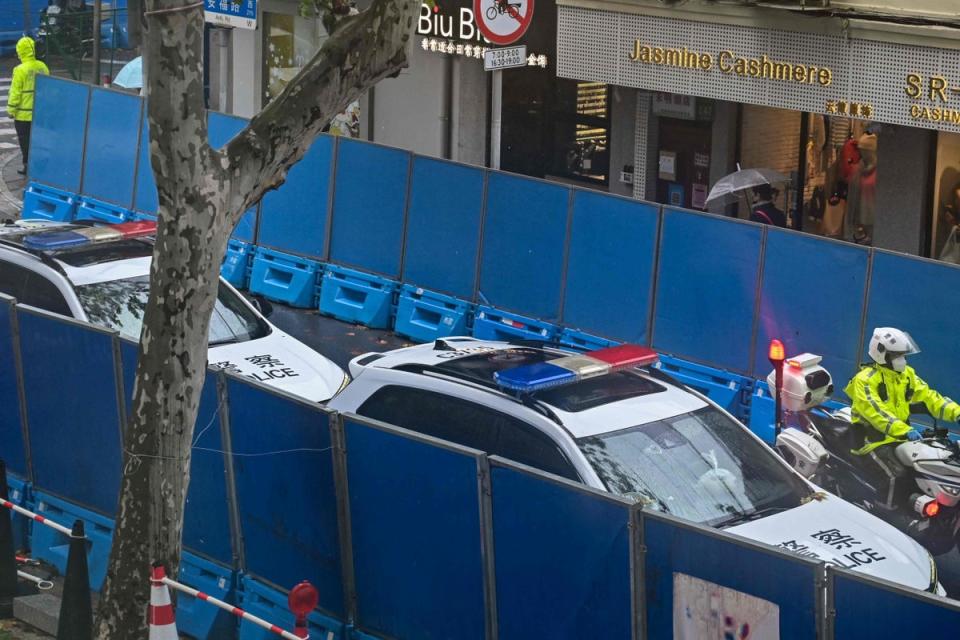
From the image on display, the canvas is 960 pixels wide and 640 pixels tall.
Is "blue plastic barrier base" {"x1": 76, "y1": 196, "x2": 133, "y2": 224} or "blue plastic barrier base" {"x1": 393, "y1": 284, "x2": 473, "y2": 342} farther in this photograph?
"blue plastic barrier base" {"x1": 76, "y1": 196, "x2": 133, "y2": 224}

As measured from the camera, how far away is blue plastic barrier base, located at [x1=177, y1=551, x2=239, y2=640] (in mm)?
9531

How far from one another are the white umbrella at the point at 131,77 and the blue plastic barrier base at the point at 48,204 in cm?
347

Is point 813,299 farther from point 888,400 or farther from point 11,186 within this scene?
point 11,186

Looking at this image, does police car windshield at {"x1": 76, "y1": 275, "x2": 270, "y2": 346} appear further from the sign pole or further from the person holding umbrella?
the person holding umbrella

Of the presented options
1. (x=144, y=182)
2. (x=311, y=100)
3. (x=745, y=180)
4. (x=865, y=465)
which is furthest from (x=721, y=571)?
(x=144, y=182)

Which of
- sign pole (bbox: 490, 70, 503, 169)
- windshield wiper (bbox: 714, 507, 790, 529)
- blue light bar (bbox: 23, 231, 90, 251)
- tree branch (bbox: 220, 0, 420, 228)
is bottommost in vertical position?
windshield wiper (bbox: 714, 507, 790, 529)

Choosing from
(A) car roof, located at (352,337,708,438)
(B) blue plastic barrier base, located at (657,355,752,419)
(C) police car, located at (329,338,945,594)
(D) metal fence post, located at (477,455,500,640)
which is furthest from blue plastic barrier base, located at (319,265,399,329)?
(D) metal fence post, located at (477,455,500,640)

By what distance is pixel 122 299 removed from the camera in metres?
13.2

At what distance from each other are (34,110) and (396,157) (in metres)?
6.91

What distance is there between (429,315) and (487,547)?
29.7ft

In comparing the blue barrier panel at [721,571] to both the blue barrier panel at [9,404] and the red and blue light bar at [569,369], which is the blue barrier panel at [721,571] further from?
the blue barrier panel at [9,404]

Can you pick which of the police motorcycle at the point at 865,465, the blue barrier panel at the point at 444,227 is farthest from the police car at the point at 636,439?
the blue barrier panel at the point at 444,227

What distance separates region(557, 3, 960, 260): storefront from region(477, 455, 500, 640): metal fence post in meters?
9.61

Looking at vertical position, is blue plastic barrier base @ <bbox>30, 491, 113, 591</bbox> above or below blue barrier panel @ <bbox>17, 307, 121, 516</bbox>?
below
